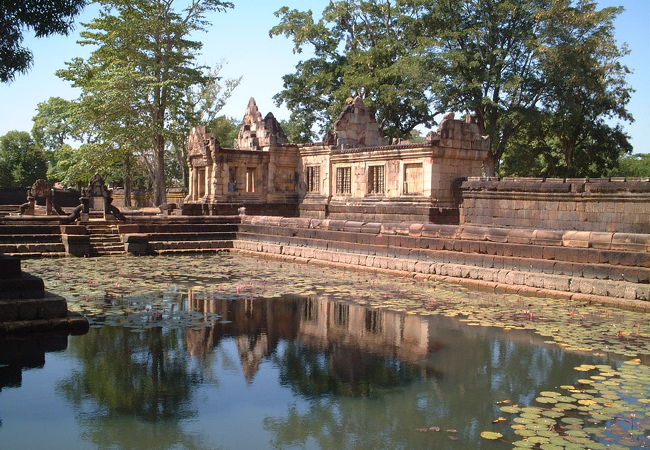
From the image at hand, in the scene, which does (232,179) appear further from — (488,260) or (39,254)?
(488,260)

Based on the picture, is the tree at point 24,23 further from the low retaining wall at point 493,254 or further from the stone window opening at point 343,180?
the stone window opening at point 343,180

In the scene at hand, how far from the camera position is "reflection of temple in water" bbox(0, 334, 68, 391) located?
19.3ft

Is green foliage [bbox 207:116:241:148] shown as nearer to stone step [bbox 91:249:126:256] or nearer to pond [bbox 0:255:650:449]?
stone step [bbox 91:249:126:256]

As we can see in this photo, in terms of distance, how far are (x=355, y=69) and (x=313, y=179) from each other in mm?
14320

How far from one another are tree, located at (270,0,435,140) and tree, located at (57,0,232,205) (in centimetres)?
775

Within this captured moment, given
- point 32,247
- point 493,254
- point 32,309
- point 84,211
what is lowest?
point 32,309

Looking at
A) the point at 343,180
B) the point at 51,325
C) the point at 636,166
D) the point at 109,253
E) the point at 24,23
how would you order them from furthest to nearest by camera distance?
the point at 636,166, the point at 343,180, the point at 109,253, the point at 24,23, the point at 51,325

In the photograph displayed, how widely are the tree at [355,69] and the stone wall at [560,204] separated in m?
16.0

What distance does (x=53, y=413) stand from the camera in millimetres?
4977

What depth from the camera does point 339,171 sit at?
73.2ft

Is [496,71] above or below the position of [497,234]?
above

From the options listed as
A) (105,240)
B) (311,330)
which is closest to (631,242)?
(311,330)

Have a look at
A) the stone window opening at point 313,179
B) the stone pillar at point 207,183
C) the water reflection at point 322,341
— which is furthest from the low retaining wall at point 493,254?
the stone pillar at point 207,183

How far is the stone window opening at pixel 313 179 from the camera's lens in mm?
23391
